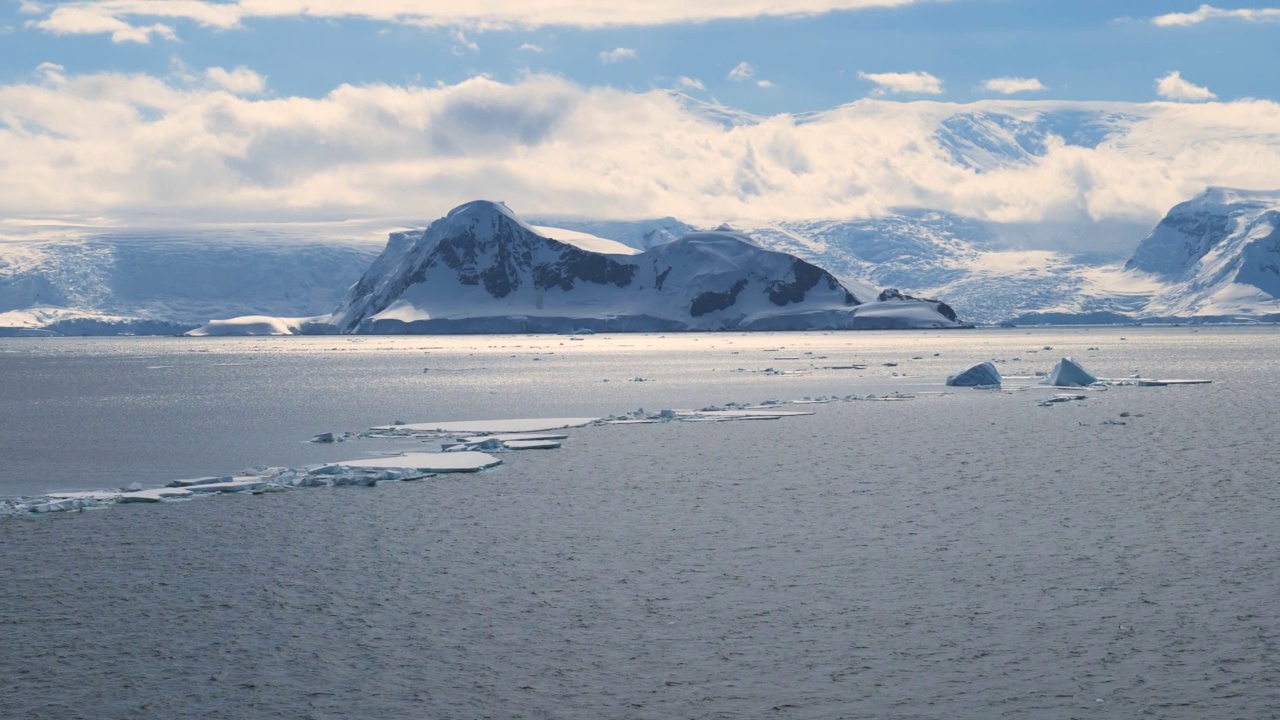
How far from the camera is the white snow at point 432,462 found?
101 feet

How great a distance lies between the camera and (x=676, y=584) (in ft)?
59.8

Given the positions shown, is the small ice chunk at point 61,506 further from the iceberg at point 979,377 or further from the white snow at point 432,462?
the iceberg at point 979,377

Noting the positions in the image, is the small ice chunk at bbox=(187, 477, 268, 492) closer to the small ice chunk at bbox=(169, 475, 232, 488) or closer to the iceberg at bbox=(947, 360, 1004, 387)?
the small ice chunk at bbox=(169, 475, 232, 488)

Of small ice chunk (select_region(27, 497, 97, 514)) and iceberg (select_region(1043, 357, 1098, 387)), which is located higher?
iceberg (select_region(1043, 357, 1098, 387))

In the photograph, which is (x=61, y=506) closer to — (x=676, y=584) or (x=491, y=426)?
(x=676, y=584)

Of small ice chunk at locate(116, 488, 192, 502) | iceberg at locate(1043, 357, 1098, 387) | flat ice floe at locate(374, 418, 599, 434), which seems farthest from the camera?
iceberg at locate(1043, 357, 1098, 387)

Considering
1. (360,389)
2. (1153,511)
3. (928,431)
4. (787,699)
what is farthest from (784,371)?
(787,699)

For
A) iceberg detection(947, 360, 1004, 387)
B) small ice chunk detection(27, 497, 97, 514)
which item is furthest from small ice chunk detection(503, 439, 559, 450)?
iceberg detection(947, 360, 1004, 387)

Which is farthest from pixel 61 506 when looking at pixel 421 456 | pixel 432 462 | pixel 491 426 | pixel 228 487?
pixel 491 426

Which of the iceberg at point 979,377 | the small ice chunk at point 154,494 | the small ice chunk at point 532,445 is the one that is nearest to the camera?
the small ice chunk at point 154,494

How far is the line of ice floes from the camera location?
86.5 feet

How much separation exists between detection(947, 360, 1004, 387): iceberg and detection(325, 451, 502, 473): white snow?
35904mm

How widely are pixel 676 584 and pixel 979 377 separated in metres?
48.5

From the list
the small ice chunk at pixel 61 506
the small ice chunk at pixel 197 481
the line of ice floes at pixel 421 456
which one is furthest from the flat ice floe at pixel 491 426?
the small ice chunk at pixel 61 506
